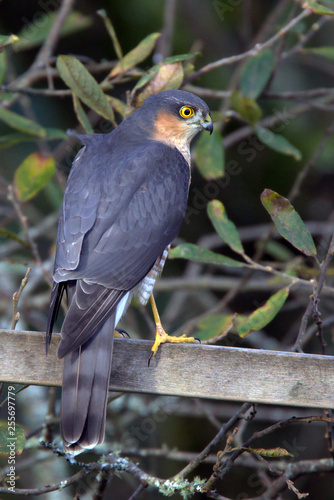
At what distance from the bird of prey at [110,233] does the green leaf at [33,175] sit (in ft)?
1.11

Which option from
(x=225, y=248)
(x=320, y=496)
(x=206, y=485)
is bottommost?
(x=320, y=496)

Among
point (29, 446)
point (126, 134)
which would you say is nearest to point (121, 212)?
point (126, 134)

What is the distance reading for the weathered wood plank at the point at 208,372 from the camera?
1922 millimetres

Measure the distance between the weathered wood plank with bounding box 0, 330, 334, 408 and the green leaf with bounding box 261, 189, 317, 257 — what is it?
0.45 m

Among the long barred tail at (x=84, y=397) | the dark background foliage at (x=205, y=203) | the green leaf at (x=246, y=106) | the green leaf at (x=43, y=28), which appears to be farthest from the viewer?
the dark background foliage at (x=205, y=203)

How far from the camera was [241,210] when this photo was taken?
4914 millimetres

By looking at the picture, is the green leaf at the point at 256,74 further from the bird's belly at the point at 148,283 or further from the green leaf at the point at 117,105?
the bird's belly at the point at 148,283

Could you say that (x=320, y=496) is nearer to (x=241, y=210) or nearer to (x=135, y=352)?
(x=241, y=210)

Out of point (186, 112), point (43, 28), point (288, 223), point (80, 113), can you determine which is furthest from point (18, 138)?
point (288, 223)

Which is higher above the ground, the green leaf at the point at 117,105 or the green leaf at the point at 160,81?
the green leaf at the point at 160,81

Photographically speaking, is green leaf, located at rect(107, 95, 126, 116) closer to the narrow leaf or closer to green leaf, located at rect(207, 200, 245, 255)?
green leaf, located at rect(207, 200, 245, 255)

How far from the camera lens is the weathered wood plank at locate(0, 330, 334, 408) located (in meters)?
1.92

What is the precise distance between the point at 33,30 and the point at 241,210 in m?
1.98

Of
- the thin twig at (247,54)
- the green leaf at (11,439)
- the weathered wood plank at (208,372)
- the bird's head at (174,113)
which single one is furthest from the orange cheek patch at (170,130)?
the green leaf at (11,439)
